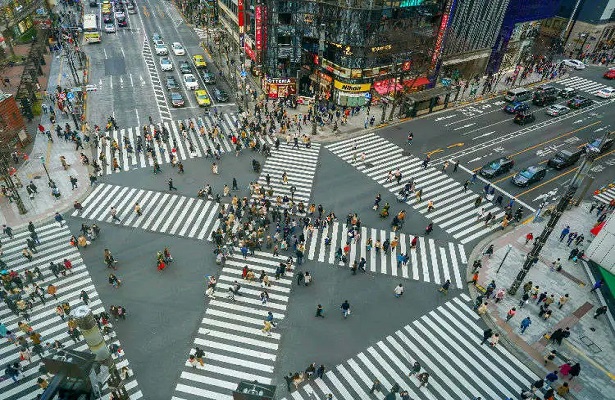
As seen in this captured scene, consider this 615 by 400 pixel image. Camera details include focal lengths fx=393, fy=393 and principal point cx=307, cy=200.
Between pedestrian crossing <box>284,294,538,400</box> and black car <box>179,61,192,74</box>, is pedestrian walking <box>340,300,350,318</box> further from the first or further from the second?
black car <box>179,61,192,74</box>

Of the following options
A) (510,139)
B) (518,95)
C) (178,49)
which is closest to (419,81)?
(510,139)

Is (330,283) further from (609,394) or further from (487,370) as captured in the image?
(609,394)

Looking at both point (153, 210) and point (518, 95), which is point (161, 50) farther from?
point (518, 95)

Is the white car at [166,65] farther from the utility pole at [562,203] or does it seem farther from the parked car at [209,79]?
the utility pole at [562,203]

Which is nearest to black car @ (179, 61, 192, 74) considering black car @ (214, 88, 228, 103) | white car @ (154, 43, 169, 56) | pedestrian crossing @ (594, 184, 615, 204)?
white car @ (154, 43, 169, 56)

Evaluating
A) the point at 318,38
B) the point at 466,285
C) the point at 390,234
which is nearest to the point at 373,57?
the point at 318,38
